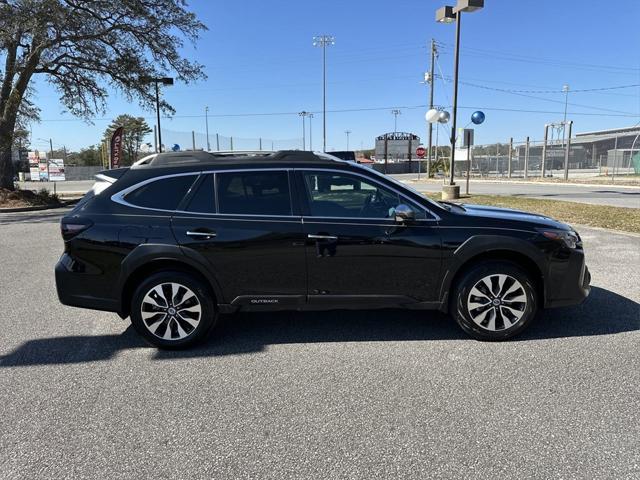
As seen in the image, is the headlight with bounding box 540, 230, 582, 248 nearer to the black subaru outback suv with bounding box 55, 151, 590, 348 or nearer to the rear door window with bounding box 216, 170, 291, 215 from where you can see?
the black subaru outback suv with bounding box 55, 151, 590, 348

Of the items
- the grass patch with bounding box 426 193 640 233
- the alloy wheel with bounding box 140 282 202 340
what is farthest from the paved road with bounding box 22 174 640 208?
the alloy wheel with bounding box 140 282 202 340

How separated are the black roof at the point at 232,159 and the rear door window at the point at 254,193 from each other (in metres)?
0.13

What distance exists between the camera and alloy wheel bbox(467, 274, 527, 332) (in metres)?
4.25

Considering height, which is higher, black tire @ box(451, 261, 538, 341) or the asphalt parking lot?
black tire @ box(451, 261, 538, 341)

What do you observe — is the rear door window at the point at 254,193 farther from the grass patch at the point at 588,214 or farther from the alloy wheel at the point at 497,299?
the grass patch at the point at 588,214

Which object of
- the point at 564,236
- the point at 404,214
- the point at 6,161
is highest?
the point at 6,161

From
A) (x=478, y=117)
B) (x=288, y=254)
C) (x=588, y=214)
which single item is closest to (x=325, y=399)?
(x=288, y=254)

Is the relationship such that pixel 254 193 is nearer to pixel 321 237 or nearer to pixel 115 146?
pixel 321 237

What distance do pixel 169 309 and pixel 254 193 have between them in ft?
4.09

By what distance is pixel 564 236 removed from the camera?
4.33 meters

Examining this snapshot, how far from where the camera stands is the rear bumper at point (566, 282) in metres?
4.29

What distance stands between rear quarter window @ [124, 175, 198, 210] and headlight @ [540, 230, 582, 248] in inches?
124

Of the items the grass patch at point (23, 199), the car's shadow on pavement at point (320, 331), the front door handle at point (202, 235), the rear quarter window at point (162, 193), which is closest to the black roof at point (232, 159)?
the rear quarter window at point (162, 193)

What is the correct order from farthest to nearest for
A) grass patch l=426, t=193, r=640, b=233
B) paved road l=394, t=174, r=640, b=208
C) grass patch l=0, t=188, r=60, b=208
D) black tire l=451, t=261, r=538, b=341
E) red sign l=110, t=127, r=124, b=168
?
1. red sign l=110, t=127, r=124, b=168
2. grass patch l=0, t=188, r=60, b=208
3. paved road l=394, t=174, r=640, b=208
4. grass patch l=426, t=193, r=640, b=233
5. black tire l=451, t=261, r=538, b=341
